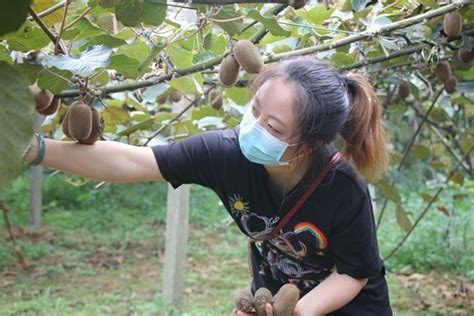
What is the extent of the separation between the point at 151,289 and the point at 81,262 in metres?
0.78

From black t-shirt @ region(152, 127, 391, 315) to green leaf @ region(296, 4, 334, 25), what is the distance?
362 millimetres

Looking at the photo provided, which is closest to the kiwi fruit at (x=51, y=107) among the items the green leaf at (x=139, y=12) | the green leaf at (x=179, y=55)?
the green leaf at (x=139, y=12)

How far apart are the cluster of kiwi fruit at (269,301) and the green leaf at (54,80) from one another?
1.87ft

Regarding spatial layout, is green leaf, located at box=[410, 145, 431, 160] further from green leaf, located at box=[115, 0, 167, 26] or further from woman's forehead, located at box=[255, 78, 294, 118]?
green leaf, located at box=[115, 0, 167, 26]

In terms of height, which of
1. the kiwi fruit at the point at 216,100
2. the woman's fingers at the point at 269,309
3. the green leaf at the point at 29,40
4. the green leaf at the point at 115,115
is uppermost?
the green leaf at the point at 29,40

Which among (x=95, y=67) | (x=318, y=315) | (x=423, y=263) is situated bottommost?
(x=423, y=263)

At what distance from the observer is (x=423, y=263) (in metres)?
4.46

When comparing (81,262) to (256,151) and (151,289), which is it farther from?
(256,151)

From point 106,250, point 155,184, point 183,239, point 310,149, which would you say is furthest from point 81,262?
point 310,149

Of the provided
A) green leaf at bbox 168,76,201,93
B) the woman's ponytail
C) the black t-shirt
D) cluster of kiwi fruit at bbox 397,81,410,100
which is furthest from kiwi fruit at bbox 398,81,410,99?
green leaf at bbox 168,76,201,93

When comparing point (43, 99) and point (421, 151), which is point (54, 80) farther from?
point (421, 151)

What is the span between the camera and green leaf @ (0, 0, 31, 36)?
55 centimetres

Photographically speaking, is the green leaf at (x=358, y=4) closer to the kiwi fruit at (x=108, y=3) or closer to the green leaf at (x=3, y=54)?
the kiwi fruit at (x=108, y=3)

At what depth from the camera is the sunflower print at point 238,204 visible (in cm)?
164
